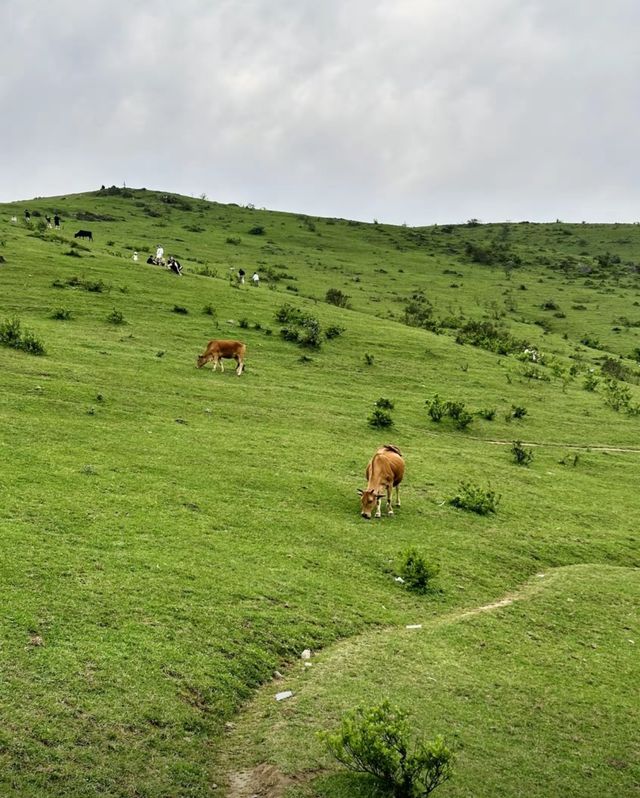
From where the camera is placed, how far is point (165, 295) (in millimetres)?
39000

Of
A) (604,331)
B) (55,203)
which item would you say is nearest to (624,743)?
(604,331)

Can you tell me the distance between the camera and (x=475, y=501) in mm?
19562

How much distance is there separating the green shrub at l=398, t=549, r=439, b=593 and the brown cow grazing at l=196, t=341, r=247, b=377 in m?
17.4

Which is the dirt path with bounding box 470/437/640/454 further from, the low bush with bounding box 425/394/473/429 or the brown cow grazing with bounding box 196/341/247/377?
the brown cow grazing with bounding box 196/341/247/377

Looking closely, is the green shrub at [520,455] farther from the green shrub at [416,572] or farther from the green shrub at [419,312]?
the green shrub at [419,312]

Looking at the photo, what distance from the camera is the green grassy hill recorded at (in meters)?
8.51

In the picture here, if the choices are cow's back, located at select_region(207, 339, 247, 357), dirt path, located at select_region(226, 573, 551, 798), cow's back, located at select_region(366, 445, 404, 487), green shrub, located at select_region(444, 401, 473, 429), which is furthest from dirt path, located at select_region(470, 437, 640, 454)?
dirt path, located at select_region(226, 573, 551, 798)

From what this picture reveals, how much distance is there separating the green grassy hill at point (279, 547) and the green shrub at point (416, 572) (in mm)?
271

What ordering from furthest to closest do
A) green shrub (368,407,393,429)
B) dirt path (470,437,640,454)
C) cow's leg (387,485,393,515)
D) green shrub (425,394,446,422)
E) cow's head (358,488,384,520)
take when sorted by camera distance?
1. green shrub (425,394,446,422)
2. dirt path (470,437,640,454)
3. green shrub (368,407,393,429)
4. cow's leg (387,485,393,515)
5. cow's head (358,488,384,520)

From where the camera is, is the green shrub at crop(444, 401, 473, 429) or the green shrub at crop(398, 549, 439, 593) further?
the green shrub at crop(444, 401, 473, 429)

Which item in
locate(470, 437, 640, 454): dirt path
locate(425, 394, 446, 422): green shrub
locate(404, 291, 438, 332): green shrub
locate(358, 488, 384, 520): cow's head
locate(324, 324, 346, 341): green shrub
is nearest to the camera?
locate(358, 488, 384, 520): cow's head

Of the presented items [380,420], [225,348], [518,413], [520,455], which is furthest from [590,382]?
[225,348]

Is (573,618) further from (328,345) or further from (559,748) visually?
(328,345)

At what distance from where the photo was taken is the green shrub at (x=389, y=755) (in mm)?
7379
